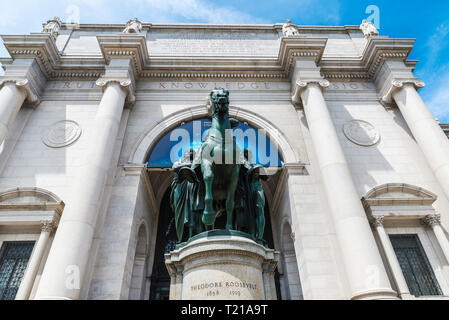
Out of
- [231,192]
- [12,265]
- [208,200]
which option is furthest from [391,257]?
[12,265]

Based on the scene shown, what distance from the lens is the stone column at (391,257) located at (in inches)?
371

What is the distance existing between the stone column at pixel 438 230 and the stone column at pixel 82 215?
37.1ft

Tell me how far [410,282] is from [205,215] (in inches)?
312

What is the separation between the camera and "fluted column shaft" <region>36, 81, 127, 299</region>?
8.48 meters

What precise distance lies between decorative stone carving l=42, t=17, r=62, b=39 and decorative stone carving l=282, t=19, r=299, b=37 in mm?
12189

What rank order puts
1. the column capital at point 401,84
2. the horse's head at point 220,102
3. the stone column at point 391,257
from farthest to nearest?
the column capital at point 401,84
the stone column at point 391,257
the horse's head at point 220,102

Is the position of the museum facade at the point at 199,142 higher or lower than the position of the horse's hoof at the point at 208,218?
higher

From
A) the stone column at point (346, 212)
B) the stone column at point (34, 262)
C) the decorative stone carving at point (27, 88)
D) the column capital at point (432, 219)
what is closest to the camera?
the stone column at point (346, 212)

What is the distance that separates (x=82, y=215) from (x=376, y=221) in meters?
9.77

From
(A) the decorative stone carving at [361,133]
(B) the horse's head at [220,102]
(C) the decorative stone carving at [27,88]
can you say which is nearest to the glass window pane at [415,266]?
→ (A) the decorative stone carving at [361,133]

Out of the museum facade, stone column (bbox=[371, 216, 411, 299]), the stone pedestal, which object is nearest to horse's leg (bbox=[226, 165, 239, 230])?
the stone pedestal

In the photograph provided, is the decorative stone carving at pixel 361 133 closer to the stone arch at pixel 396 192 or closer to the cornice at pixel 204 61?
the stone arch at pixel 396 192

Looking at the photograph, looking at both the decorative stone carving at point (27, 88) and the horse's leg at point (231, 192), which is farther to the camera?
the decorative stone carving at point (27, 88)
